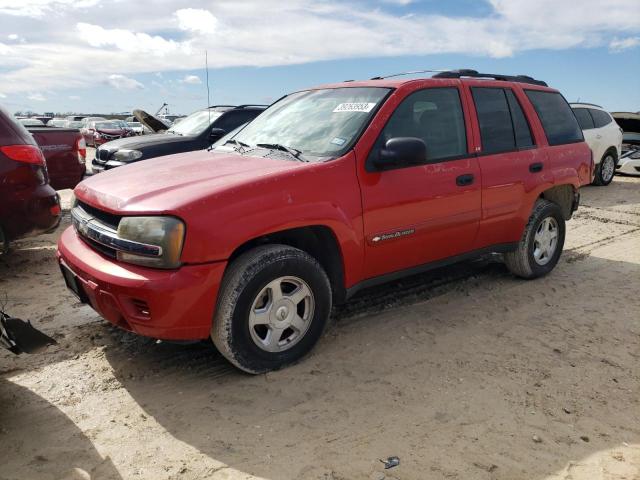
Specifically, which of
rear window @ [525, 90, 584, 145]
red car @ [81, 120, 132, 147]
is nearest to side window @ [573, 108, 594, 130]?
rear window @ [525, 90, 584, 145]

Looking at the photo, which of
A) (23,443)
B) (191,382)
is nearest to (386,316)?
(191,382)

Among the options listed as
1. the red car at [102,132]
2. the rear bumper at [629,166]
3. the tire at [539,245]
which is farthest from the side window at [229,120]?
the red car at [102,132]

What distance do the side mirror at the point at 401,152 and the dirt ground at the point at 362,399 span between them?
1.24 m

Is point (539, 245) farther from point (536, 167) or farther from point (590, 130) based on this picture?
point (590, 130)

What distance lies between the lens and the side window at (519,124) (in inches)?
180

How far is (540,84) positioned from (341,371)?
3.58m

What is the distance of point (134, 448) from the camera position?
2578 mm

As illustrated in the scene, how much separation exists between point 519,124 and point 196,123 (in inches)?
241

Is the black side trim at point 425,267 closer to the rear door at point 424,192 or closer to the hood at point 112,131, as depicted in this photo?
the rear door at point 424,192

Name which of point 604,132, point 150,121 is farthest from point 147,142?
point 604,132

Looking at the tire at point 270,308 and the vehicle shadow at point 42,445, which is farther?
the tire at point 270,308

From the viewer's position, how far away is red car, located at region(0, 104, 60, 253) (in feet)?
15.3

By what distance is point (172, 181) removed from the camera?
318 centimetres

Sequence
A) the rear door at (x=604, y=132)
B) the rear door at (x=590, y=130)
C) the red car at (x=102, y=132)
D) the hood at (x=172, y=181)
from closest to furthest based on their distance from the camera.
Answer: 1. the hood at (x=172, y=181)
2. the rear door at (x=590, y=130)
3. the rear door at (x=604, y=132)
4. the red car at (x=102, y=132)
